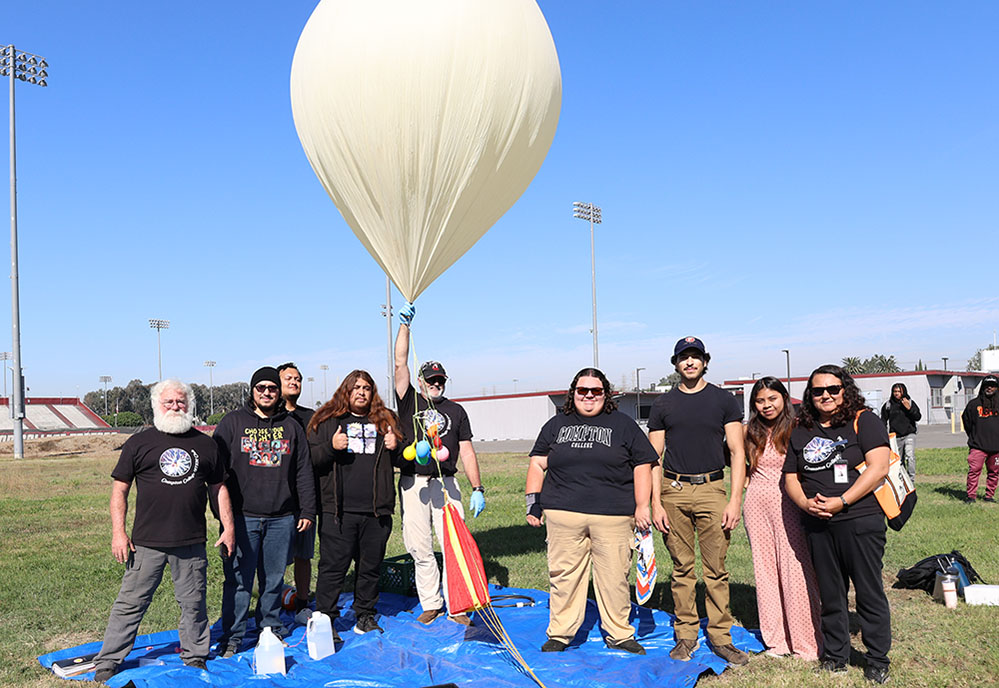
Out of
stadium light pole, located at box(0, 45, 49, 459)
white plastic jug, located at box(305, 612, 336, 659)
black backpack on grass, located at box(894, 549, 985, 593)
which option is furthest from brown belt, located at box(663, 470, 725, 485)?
stadium light pole, located at box(0, 45, 49, 459)

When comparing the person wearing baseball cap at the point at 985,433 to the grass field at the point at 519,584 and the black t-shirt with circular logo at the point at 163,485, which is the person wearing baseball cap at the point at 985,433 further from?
the black t-shirt with circular logo at the point at 163,485

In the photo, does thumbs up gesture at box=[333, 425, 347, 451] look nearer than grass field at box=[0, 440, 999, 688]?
No

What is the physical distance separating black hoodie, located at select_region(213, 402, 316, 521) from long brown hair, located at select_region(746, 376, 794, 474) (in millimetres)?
2993


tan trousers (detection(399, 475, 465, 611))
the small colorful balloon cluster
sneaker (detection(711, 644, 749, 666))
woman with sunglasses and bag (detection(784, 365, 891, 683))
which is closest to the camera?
woman with sunglasses and bag (detection(784, 365, 891, 683))

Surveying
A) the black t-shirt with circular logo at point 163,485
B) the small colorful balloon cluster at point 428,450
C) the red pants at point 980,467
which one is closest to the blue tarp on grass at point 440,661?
the black t-shirt with circular logo at point 163,485

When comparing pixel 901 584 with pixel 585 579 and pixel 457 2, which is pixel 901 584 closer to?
pixel 585 579

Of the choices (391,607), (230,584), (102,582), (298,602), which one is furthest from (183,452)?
(102,582)

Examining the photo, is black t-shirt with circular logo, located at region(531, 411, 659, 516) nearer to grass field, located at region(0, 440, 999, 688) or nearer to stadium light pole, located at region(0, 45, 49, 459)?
grass field, located at region(0, 440, 999, 688)

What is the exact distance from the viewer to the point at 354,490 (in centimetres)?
537

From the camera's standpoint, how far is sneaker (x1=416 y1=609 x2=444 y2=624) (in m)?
5.59

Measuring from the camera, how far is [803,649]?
4645 millimetres

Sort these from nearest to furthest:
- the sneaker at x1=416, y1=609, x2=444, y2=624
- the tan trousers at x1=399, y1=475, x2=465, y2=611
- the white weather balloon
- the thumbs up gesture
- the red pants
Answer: the white weather balloon → the thumbs up gesture → the sneaker at x1=416, y1=609, x2=444, y2=624 → the tan trousers at x1=399, y1=475, x2=465, y2=611 → the red pants

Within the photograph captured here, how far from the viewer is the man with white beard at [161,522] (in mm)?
4488

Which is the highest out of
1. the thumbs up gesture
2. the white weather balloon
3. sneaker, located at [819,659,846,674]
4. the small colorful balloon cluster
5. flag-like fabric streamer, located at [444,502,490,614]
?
the white weather balloon
